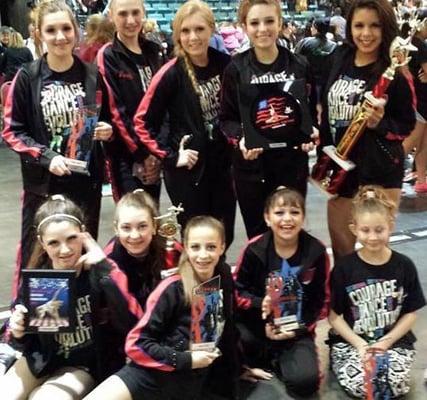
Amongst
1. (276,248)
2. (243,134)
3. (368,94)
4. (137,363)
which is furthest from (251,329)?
(368,94)

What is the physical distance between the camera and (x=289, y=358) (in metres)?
2.62

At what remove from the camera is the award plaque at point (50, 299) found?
2.22 metres

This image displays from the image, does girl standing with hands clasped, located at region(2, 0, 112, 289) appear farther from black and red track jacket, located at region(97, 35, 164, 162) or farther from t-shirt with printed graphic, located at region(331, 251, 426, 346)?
t-shirt with printed graphic, located at region(331, 251, 426, 346)

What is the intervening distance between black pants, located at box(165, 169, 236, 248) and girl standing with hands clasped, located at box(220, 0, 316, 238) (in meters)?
0.11

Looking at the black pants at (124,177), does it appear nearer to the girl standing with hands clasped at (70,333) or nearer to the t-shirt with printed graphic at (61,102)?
the t-shirt with printed graphic at (61,102)

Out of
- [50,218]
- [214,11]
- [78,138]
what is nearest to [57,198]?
[50,218]

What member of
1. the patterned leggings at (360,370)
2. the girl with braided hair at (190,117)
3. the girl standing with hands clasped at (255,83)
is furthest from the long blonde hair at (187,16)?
the patterned leggings at (360,370)

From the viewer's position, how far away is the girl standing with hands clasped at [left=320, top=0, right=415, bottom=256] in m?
2.74

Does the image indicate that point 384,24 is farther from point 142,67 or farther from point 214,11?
point 214,11

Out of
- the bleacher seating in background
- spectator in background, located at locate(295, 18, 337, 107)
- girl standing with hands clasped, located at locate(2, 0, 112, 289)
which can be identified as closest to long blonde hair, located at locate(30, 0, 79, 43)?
girl standing with hands clasped, located at locate(2, 0, 112, 289)

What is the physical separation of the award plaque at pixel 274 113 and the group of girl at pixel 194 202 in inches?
1.8

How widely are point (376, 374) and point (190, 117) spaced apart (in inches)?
50.2

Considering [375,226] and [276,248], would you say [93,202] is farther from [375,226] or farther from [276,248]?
[375,226]

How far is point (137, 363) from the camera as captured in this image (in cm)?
228
